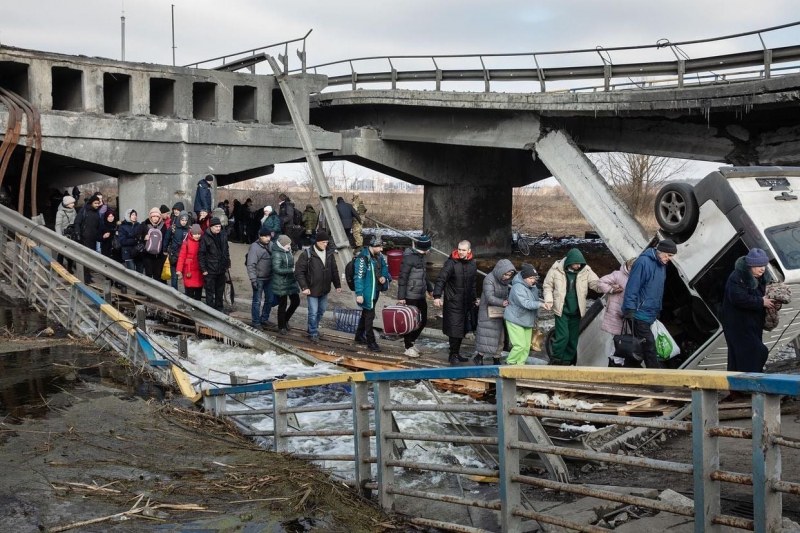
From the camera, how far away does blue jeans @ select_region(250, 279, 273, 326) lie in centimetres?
1360

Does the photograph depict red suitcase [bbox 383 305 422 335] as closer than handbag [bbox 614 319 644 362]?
No

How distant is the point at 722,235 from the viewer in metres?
9.23

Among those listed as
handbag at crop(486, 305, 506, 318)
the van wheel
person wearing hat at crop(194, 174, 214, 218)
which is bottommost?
handbag at crop(486, 305, 506, 318)

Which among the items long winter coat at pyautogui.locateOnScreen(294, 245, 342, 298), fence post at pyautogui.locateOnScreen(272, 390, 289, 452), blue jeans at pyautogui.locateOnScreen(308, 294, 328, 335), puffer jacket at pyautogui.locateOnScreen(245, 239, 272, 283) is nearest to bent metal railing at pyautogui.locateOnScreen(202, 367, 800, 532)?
fence post at pyautogui.locateOnScreen(272, 390, 289, 452)

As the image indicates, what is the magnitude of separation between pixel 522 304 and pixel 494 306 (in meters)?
0.61

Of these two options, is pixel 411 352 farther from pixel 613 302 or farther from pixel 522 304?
pixel 613 302

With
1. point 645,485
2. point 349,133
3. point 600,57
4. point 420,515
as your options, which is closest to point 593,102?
point 600,57

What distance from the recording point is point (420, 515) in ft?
17.4

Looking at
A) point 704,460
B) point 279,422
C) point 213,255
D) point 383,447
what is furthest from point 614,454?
point 213,255

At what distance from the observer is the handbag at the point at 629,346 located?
356 inches

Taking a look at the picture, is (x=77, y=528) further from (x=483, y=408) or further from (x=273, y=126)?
(x=273, y=126)

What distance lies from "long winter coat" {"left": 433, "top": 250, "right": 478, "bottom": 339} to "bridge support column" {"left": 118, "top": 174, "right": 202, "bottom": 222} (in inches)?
492

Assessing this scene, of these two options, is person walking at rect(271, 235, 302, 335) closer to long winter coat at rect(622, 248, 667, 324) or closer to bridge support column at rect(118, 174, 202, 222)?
long winter coat at rect(622, 248, 667, 324)

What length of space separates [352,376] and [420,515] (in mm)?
982
